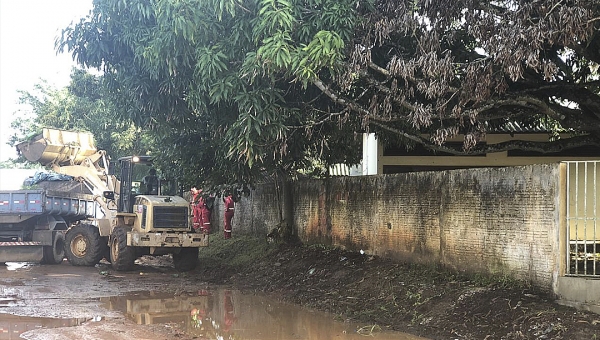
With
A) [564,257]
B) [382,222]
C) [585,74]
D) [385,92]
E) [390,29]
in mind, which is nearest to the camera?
[564,257]

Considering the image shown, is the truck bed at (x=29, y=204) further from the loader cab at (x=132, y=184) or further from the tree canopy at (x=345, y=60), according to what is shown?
the tree canopy at (x=345, y=60)

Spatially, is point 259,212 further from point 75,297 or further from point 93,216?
point 75,297

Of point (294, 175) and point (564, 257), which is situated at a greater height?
point (294, 175)

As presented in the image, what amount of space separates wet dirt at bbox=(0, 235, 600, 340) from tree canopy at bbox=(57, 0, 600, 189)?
2.34m

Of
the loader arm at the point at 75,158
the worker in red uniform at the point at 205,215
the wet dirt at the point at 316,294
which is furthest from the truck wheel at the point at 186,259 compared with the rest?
the worker in red uniform at the point at 205,215

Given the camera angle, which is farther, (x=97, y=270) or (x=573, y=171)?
(x=97, y=270)

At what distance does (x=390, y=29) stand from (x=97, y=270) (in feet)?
33.8

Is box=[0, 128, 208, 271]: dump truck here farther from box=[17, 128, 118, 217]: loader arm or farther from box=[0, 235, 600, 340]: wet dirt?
box=[0, 235, 600, 340]: wet dirt

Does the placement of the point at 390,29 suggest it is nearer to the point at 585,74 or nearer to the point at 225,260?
the point at 585,74

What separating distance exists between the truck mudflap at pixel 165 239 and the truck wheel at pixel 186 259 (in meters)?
0.72

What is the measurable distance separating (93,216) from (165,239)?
4.33m

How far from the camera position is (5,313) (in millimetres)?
9883

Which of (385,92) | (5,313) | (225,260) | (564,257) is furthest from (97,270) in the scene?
(564,257)

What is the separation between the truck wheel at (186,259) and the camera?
629 inches
